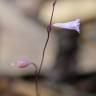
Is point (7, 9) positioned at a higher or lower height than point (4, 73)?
higher

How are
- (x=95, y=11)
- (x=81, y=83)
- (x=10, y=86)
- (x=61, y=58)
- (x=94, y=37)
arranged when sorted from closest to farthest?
(x=10, y=86)
(x=81, y=83)
(x=61, y=58)
(x=94, y=37)
(x=95, y=11)

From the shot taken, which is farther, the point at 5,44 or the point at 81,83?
the point at 5,44

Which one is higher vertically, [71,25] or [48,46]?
[71,25]

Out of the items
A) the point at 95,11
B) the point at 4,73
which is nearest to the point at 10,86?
the point at 4,73

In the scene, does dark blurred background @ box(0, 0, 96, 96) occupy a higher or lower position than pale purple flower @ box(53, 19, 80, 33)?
lower

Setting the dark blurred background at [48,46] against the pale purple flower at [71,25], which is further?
the dark blurred background at [48,46]

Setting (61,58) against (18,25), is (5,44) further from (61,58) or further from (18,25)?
(61,58)

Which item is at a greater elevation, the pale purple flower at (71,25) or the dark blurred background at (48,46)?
the pale purple flower at (71,25)

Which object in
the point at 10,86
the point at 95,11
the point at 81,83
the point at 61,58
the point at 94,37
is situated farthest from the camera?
the point at 95,11

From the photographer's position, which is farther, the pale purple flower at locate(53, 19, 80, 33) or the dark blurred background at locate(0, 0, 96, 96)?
the dark blurred background at locate(0, 0, 96, 96)

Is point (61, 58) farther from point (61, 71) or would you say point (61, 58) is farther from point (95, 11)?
point (95, 11)
